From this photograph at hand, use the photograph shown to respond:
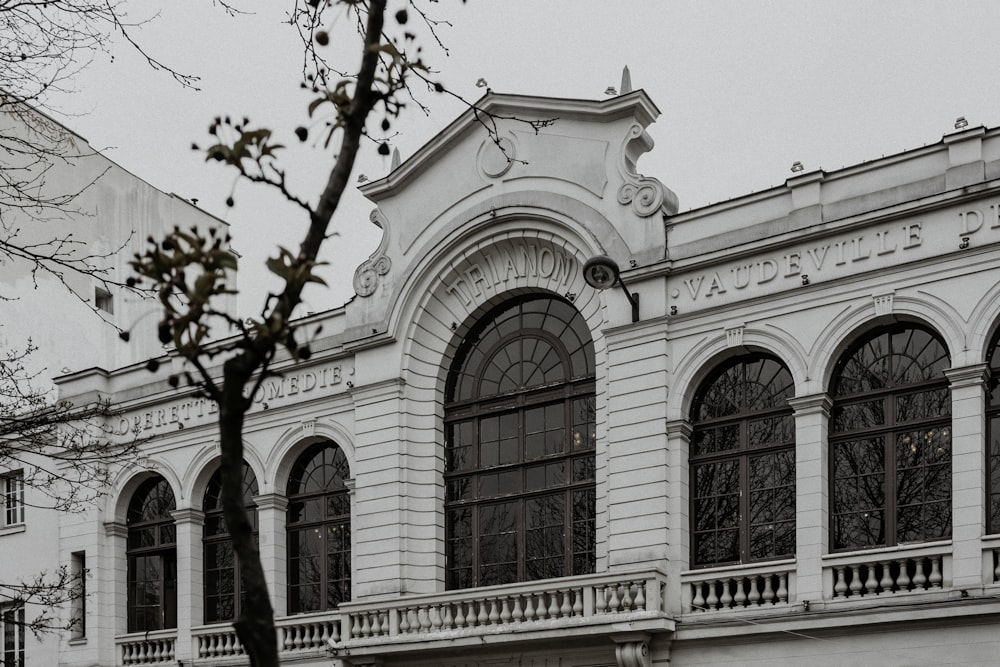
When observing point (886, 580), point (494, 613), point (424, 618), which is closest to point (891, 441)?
A: point (886, 580)

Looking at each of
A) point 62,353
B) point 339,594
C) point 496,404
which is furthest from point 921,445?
point 62,353

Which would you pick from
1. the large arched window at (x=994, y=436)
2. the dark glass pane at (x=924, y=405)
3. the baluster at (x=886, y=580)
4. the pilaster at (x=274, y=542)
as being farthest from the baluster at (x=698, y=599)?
the pilaster at (x=274, y=542)

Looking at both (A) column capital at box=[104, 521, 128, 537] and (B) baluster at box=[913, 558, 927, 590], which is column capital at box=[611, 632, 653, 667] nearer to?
(B) baluster at box=[913, 558, 927, 590]

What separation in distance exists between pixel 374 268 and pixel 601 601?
27.1ft

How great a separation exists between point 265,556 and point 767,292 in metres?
11.2

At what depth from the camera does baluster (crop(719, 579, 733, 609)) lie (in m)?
20.8

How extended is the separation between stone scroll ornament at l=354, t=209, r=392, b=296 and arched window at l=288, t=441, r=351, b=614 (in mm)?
3162

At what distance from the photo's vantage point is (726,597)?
2073 centimetres

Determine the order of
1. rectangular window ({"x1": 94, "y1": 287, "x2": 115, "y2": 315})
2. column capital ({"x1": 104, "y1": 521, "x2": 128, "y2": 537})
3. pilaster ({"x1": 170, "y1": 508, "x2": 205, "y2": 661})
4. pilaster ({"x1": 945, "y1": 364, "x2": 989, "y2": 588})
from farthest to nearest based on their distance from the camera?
rectangular window ({"x1": 94, "y1": 287, "x2": 115, "y2": 315}) → column capital ({"x1": 104, "y1": 521, "x2": 128, "y2": 537}) → pilaster ({"x1": 170, "y1": 508, "x2": 205, "y2": 661}) → pilaster ({"x1": 945, "y1": 364, "x2": 989, "y2": 588})

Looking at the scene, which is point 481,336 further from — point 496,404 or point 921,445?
point 921,445

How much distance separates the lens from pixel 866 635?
1933 centimetres

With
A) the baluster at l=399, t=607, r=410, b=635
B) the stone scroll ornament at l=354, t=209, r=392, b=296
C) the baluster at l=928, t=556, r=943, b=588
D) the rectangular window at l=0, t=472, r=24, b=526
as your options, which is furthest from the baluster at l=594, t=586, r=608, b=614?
the rectangular window at l=0, t=472, r=24, b=526

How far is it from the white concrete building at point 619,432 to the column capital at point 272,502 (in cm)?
5

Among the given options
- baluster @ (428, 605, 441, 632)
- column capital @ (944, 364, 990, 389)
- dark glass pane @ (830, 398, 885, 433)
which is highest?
column capital @ (944, 364, 990, 389)
